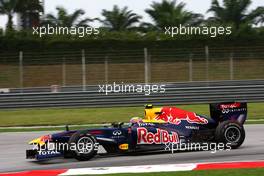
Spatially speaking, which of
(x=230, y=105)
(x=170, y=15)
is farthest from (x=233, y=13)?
(x=230, y=105)

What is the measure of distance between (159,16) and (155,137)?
25.6m

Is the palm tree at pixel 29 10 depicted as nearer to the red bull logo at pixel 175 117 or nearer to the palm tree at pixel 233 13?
the palm tree at pixel 233 13

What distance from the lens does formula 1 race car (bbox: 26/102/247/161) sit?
10203mm

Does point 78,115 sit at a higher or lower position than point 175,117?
lower

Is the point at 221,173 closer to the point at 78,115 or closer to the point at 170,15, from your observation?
the point at 78,115

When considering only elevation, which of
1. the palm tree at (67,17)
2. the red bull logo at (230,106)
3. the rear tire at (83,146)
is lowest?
the rear tire at (83,146)

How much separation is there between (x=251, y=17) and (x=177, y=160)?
2794cm

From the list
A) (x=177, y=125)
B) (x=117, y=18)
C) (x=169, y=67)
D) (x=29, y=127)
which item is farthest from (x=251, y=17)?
(x=177, y=125)

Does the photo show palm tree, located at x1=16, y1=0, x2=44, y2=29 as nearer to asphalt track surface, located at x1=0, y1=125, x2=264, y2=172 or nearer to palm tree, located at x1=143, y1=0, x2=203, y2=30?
palm tree, located at x1=143, y1=0, x2=203, y2=30

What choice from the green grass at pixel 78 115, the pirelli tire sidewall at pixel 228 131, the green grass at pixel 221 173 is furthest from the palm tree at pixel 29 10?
the green grass at pixel 221 173

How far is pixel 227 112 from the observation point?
11.3 m

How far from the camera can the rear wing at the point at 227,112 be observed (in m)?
11.2

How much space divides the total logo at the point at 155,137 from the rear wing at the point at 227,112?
1058 mm

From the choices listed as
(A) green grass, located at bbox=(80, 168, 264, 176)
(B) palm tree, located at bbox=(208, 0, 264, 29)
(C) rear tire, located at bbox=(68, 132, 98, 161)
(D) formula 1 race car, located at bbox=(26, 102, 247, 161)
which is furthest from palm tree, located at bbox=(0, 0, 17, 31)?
(A) green grass, located at bbox=(80, 168, 264, 176)
